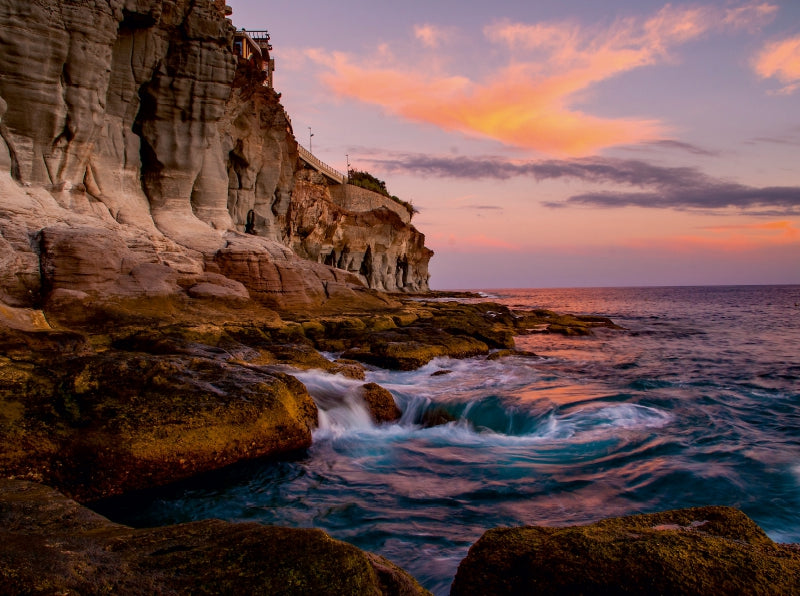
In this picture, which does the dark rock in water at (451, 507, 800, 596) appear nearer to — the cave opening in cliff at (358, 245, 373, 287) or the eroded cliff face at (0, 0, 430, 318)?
the eroded cliff face at (0, 0, 430, 318)

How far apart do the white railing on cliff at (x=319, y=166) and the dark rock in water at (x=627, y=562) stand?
147 feet

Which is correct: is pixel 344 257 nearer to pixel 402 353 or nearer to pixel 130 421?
pixel 402 353

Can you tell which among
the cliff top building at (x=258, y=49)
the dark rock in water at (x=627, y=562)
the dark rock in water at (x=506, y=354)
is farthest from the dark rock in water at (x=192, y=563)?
the cliff top building at (x=258, y=49)

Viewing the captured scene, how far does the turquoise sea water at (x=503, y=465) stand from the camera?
546 cm

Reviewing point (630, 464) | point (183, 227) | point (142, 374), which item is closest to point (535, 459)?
point (630, 464)

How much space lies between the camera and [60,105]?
1684cm

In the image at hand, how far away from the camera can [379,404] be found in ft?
29.8

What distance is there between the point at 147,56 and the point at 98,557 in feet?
73.5

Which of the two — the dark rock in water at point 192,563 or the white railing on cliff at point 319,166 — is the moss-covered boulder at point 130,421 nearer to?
the dark rock in water at point 192,563

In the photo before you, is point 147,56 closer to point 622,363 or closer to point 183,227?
point 183,227

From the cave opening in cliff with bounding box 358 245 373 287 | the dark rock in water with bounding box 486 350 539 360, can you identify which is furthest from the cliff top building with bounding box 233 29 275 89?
the dark rock in water with bounding box 486 350 539 360

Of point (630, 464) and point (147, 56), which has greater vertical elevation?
point (147, 56)

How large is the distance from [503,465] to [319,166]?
47.0 metres

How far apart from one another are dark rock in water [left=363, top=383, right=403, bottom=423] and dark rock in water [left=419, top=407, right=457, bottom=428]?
565 mm
